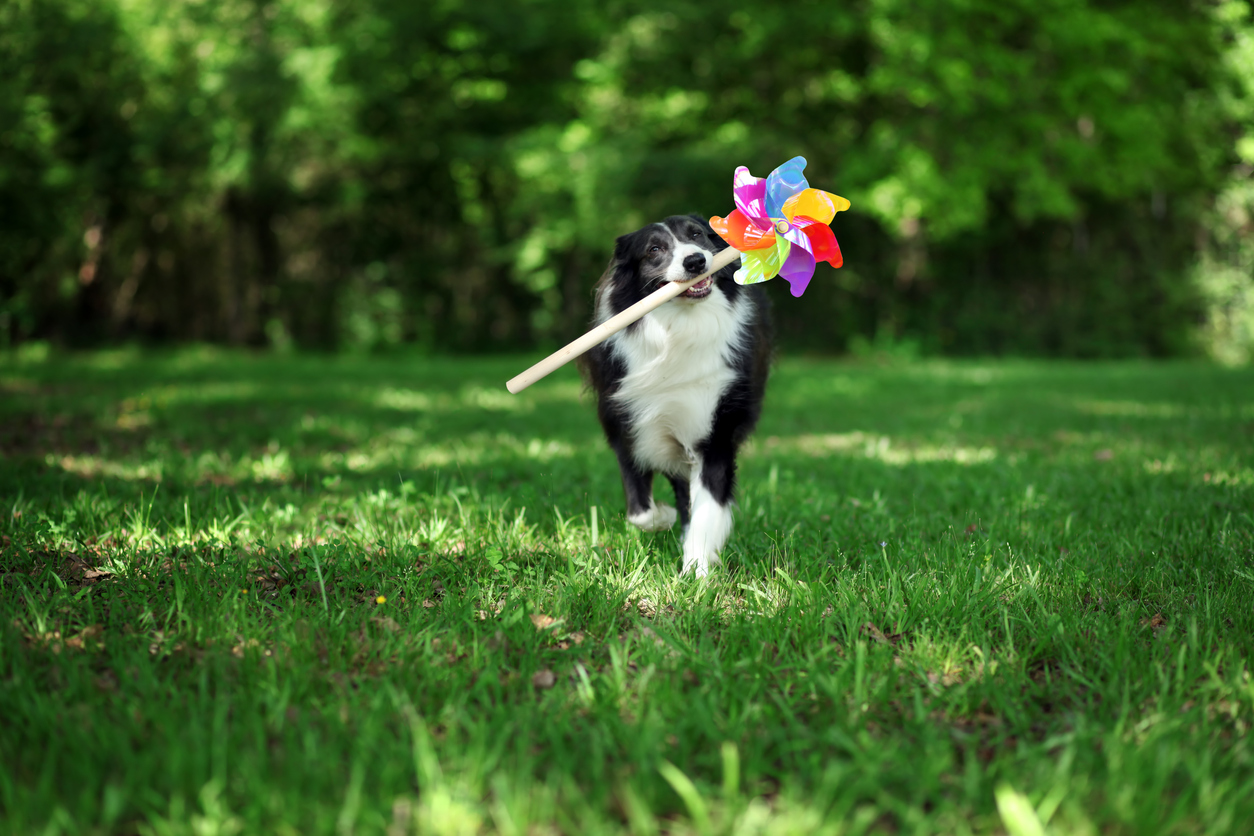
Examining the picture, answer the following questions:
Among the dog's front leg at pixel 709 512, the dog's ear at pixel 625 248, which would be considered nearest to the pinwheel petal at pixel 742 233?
the dog's ear at pixel 625 248

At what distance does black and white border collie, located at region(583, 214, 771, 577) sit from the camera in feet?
10.8

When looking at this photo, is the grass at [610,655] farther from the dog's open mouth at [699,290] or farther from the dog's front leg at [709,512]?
the dog's open mouth at [699,290]

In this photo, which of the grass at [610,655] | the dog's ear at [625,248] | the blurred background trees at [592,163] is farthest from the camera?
the blurred background trees at [592,163]

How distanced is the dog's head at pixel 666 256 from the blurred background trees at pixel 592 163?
39.0ft

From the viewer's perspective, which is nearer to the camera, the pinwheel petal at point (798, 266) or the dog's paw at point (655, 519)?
the pinwheel petal at point (798, 266)

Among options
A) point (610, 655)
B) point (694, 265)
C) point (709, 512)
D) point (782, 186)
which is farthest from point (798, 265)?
point (610, 655)

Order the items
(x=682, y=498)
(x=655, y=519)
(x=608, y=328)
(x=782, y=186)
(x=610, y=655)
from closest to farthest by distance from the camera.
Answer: (x=610, y=655), (x=608, y=328), (x=782, y=186), (x=655, y=519), (x=682, y=498)

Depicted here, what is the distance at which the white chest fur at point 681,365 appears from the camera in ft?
10.9

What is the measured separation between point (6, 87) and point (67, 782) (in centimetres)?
1328

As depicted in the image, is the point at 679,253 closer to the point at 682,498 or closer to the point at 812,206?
the point at 812,206

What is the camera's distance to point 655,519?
3.67 m

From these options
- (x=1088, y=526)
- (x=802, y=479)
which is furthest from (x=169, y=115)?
(x=1088, y=526)

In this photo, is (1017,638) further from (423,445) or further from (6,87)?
(6,87)

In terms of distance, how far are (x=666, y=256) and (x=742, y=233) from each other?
0.30 metres
